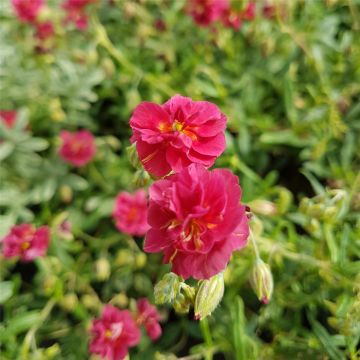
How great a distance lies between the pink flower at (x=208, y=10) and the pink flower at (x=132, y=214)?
2.40 ft

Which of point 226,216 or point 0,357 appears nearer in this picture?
point 226,216

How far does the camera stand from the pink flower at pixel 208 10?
172cm

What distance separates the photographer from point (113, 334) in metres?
1.17

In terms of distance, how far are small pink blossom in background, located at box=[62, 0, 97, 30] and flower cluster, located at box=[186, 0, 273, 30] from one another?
0.45 metres

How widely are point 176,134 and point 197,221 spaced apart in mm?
166

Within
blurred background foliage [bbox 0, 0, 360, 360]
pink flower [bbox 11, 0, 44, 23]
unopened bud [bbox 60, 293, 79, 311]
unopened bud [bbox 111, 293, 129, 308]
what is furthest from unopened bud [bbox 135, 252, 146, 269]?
pink flower [bbox 11, 0, 44, 23]

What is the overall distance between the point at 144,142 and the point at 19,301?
3.33ft

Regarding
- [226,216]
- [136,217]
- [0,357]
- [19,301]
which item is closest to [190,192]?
[226,216]

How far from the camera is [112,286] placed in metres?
1.64

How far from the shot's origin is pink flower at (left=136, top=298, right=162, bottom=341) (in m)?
1.25

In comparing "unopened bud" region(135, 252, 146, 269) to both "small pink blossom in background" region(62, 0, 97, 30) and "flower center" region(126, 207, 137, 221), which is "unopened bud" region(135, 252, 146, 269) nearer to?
"flower center" region(126, 207, 137, 221)

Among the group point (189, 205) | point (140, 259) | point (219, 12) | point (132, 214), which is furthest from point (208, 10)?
point (189, 205)

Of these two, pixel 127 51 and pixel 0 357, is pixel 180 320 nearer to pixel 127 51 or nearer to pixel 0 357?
pixel 0 357

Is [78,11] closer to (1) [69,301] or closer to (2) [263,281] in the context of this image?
(1) [69,301]
